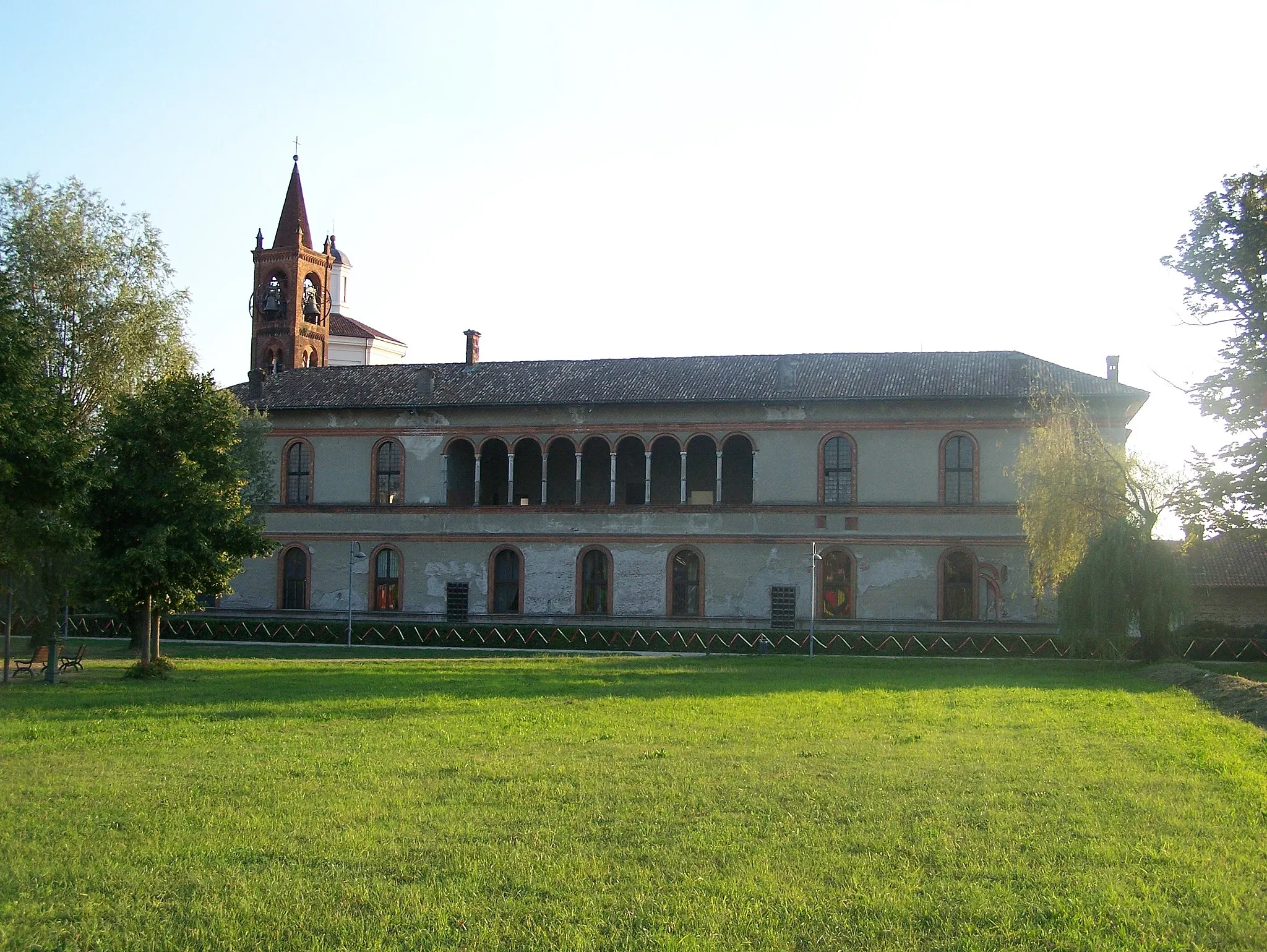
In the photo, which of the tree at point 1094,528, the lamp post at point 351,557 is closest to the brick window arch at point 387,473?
the lamp post at point 351,557

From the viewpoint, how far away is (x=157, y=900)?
8.24 metres

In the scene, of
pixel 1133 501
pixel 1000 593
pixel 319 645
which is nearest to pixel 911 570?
pixel 1000 593

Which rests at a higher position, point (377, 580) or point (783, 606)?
point (377, 580)

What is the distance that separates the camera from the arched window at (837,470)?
143 feet

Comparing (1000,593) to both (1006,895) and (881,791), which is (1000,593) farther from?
(1006,895)

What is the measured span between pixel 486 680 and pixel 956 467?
75.2ft

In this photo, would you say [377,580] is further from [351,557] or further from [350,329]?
[350,329]

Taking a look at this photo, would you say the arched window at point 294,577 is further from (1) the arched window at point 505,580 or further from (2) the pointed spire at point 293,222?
(2) the pointed spire at point 293,222

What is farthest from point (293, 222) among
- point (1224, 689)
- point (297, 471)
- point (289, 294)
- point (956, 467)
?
point (1224, 689)

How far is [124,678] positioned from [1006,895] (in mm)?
22367

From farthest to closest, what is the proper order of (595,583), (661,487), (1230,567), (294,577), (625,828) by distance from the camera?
A: 1. (1230,567)
2. (661,487)
3. (294,577)
4. (595,583)
5. (625,828)

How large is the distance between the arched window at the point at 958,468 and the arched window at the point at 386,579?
2134 centimetres

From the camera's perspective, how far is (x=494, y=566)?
46.8 m

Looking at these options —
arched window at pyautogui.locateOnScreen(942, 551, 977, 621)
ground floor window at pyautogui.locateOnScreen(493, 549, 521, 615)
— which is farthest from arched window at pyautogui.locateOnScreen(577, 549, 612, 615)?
arched window at pyautogui.locateOnScreen(942, 551, 977, 621)
